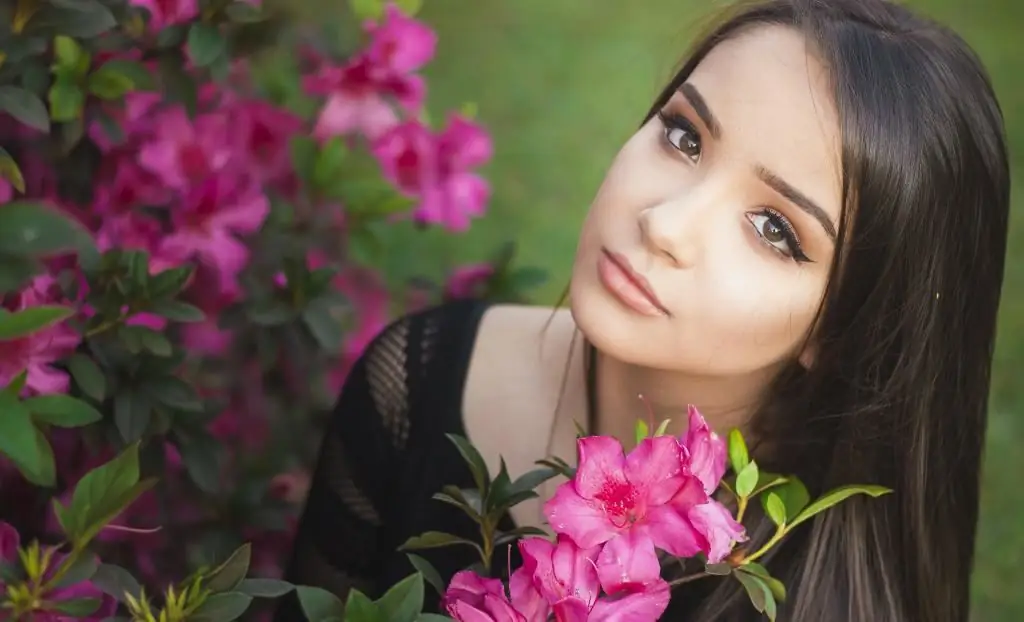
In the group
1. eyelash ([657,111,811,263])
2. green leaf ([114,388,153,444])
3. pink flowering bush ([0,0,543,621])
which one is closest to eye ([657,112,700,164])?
eyelash ([657,111,811,263])

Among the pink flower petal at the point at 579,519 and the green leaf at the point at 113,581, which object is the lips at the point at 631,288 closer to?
the pink flower petal at the point at 579,519

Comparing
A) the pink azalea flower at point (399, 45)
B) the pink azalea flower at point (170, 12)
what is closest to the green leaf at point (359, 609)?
the pink azalea flower at point (170, 12)

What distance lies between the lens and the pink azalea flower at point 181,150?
4.07ft

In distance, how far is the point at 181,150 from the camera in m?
1.25

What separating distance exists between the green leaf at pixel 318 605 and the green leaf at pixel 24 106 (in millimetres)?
470

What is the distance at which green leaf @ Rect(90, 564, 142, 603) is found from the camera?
2.77 ft

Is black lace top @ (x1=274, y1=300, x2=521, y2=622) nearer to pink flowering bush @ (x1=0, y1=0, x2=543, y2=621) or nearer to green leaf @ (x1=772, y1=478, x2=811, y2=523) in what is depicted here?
pink flowering bush @ (x1=0, y1=0, x2=543, y2=621)

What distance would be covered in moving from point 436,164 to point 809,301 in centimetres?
70

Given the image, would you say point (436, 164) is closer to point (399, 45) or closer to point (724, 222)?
point (399, 45)

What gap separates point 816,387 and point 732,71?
0.33 m

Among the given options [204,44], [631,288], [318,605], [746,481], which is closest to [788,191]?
[631,288]

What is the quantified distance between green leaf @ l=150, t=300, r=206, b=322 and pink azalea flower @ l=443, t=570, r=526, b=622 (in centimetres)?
39

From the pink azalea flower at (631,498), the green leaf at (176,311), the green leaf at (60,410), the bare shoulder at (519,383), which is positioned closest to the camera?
the pink azalea flower at (631,498)

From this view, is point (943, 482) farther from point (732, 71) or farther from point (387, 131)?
point (387, 131)
